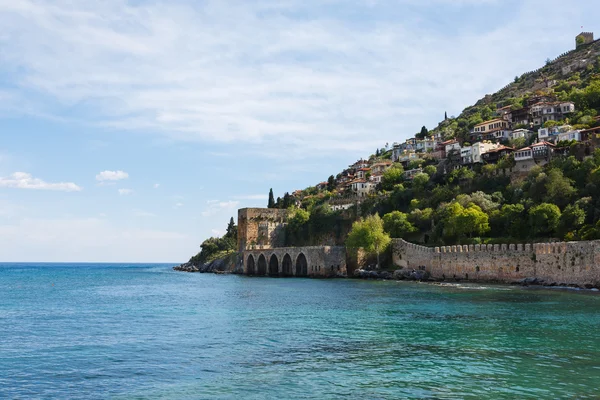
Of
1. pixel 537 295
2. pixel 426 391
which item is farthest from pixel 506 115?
pixel 426 391

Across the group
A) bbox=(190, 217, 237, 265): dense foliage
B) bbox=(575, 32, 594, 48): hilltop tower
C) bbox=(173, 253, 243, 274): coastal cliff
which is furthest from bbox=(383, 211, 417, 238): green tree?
bbox=(575, 32, 594, 48): hilltop tower

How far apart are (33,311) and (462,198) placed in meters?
42.5

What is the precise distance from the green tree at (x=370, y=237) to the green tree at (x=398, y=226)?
2245 millimetres

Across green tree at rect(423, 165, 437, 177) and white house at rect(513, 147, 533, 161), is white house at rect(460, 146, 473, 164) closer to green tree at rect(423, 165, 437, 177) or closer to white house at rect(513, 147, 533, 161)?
green tree at rect(423, 165, 437, 177)

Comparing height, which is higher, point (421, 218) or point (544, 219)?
point (421, 218)

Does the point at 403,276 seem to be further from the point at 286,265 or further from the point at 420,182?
the point at 286,265

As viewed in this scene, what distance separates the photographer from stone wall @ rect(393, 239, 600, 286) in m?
37.7

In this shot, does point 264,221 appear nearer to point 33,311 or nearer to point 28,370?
point 33,311

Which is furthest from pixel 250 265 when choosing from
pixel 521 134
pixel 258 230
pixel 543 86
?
pixel 543 86

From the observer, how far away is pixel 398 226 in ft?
201

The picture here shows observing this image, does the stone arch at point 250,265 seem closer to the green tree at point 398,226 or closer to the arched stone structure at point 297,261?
the arched stone structure at point 297,261

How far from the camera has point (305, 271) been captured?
229ft

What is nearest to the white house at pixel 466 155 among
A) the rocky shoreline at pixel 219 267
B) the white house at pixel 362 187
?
the white house at pixel 362 187

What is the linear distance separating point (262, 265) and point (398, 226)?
23.4 m
